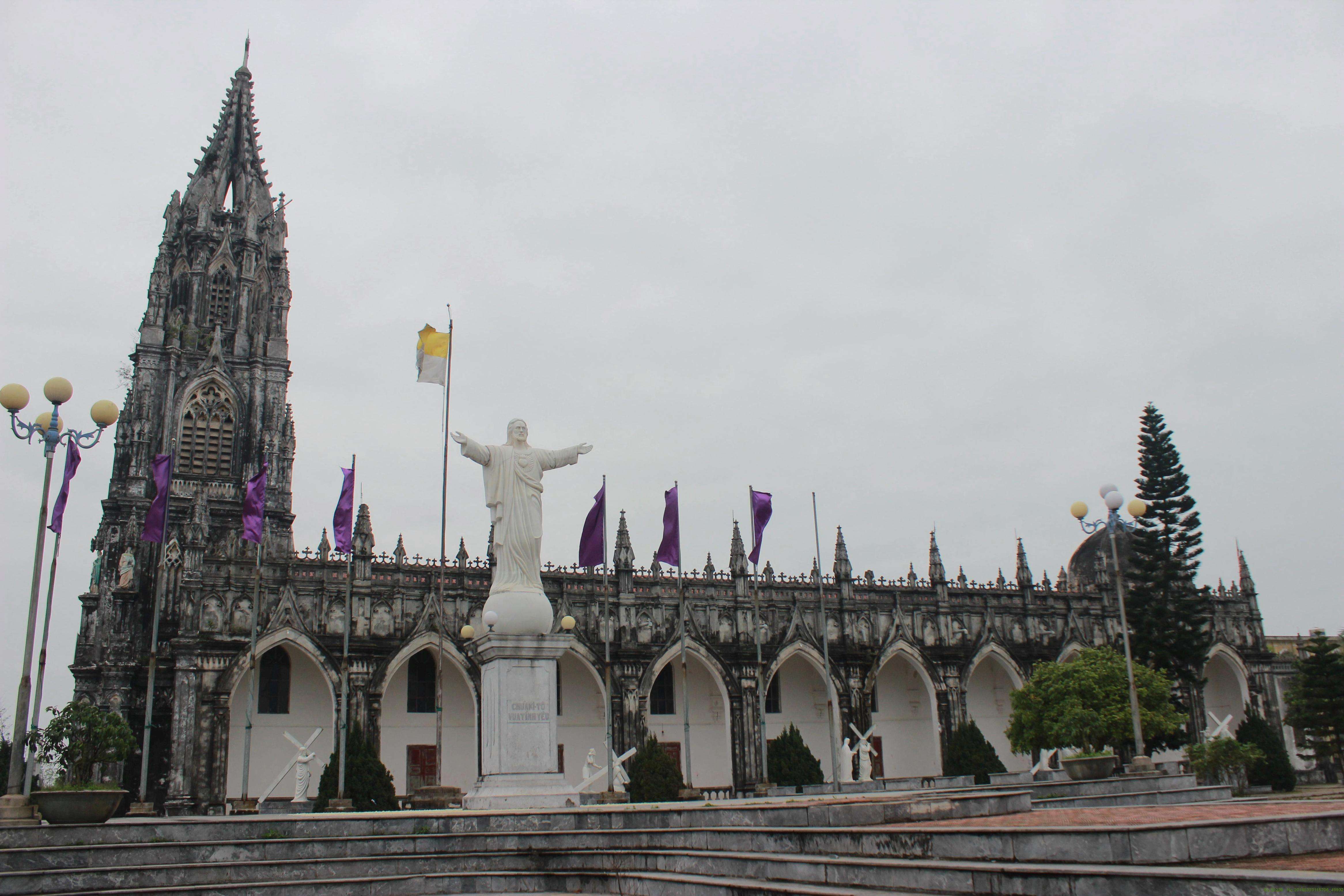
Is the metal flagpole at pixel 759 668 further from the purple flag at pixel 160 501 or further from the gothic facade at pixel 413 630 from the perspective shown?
the purple flag at pixel 160 501

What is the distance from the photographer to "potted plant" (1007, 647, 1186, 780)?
31438 millimetres

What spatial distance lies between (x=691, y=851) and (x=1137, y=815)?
14.3 feet

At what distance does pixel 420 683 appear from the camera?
1437 inches

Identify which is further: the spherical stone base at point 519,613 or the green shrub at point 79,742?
the spherical stone base at point 519,613

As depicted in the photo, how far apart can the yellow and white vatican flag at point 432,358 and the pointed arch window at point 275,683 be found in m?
12.9

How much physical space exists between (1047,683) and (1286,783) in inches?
434

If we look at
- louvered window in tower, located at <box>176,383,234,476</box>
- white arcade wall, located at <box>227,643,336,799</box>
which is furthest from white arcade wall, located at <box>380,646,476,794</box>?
louvered window in tower, located at <box>176,383,234,476</box>

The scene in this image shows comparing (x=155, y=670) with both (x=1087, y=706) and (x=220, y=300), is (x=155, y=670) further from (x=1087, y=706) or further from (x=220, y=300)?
(x=1087, y=706)

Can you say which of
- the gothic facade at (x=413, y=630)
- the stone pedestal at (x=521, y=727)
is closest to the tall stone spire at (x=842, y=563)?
the gothic facade at (x=413, y=630)

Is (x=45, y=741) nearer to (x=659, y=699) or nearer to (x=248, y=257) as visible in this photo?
(x=659, y=699)

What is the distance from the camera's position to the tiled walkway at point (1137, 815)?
788cm

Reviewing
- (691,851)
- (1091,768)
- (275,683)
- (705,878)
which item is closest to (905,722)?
(1091,768)

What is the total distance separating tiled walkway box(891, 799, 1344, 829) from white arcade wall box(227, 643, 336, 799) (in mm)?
26404

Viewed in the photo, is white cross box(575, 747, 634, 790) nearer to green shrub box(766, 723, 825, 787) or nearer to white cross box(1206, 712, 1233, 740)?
green shrub box(766, 723, 825, 787)
